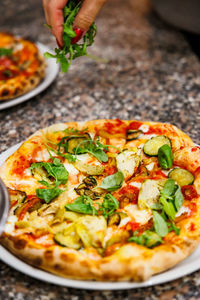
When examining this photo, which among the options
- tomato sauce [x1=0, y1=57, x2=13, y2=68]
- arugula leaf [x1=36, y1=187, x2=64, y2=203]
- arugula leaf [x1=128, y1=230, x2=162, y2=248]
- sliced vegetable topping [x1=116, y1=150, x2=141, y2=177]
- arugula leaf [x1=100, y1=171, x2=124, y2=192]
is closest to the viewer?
arugula leaf [x1=128, y1=230, x2=162, y2=248]

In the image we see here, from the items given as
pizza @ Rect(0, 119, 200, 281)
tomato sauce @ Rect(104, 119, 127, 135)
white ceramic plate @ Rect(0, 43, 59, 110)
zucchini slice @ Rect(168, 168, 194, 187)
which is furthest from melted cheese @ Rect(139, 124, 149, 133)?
white ceramic plate @ Rect(0, 43, 59, 110)

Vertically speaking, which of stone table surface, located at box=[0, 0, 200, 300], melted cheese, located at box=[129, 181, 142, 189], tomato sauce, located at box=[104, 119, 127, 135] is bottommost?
stone table surface, located at box=[0, 0, 200, 300]

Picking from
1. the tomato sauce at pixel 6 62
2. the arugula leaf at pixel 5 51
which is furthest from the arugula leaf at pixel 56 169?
the arugula leaf at pixel 5 51

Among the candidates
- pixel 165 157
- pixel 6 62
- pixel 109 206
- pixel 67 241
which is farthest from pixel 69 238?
pixel 6 62

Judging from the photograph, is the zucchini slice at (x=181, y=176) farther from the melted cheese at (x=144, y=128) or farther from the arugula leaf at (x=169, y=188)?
the melted cheese at (x=144, y=128)

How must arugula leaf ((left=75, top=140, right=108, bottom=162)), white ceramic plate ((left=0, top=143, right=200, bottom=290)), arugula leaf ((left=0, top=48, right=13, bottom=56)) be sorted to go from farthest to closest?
1. arugula leaf ((left=0, top=48, right=13, bottom=56))
2. arugula leaf ((left=75, top=140, right=108, bottom=162))
3. white ceramic plate ((left=0, top=143, right=200, bottom=290))

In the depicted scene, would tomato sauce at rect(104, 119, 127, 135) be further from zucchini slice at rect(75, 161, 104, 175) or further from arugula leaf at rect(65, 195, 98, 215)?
arugula leaf at rect(65, 195, 98, 215)
